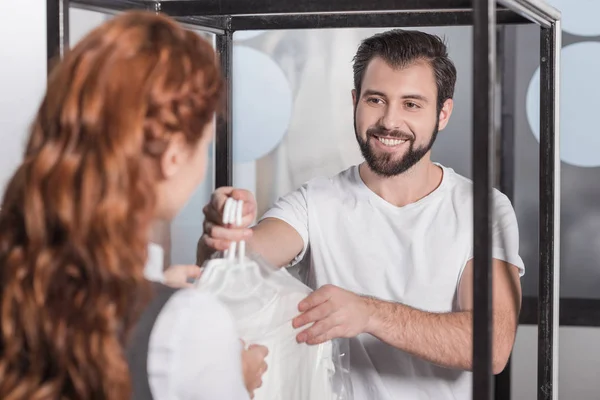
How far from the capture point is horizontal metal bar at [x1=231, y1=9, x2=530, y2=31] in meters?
1.19

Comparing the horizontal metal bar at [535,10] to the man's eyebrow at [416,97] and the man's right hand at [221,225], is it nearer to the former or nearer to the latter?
the man's eyebrow at [416,97]

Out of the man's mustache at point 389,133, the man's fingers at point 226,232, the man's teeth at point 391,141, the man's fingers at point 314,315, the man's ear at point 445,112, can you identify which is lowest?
the man's fingers at point 314,315

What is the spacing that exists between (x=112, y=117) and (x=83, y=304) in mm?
154

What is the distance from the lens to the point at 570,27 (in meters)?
2.02

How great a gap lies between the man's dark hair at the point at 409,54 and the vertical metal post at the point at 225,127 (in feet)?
0.77

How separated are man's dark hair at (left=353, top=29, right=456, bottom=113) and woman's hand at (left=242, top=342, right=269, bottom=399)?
22.9 inches

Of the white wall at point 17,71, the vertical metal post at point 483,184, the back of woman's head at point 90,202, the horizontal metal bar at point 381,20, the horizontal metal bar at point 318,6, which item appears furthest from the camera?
the white wall at point 17,71

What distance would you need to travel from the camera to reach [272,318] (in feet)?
3.35

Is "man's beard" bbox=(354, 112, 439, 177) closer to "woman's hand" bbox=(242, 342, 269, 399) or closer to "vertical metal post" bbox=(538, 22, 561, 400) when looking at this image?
"vertical metal post" bbox=(538, 22, 561, 400)

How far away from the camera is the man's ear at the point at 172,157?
0.67 metres

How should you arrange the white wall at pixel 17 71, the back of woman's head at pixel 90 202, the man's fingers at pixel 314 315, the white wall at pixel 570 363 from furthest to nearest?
the white wall at pixel 570 363 < the white wall at pixel 17 71 < the man's fingers at pixel 314 315 < the back of woman's head at pixel 90 202

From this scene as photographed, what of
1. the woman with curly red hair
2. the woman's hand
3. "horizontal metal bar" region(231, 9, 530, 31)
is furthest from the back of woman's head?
"horizontal metal bar" region(231, 9, 530, 31)

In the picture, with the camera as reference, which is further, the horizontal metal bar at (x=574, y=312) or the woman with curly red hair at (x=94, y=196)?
the horizontal metal bar at (x=574, y=312)

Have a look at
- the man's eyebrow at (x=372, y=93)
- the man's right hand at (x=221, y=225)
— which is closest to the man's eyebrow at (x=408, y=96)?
the man's eyebrow at (x=372, y=93)
